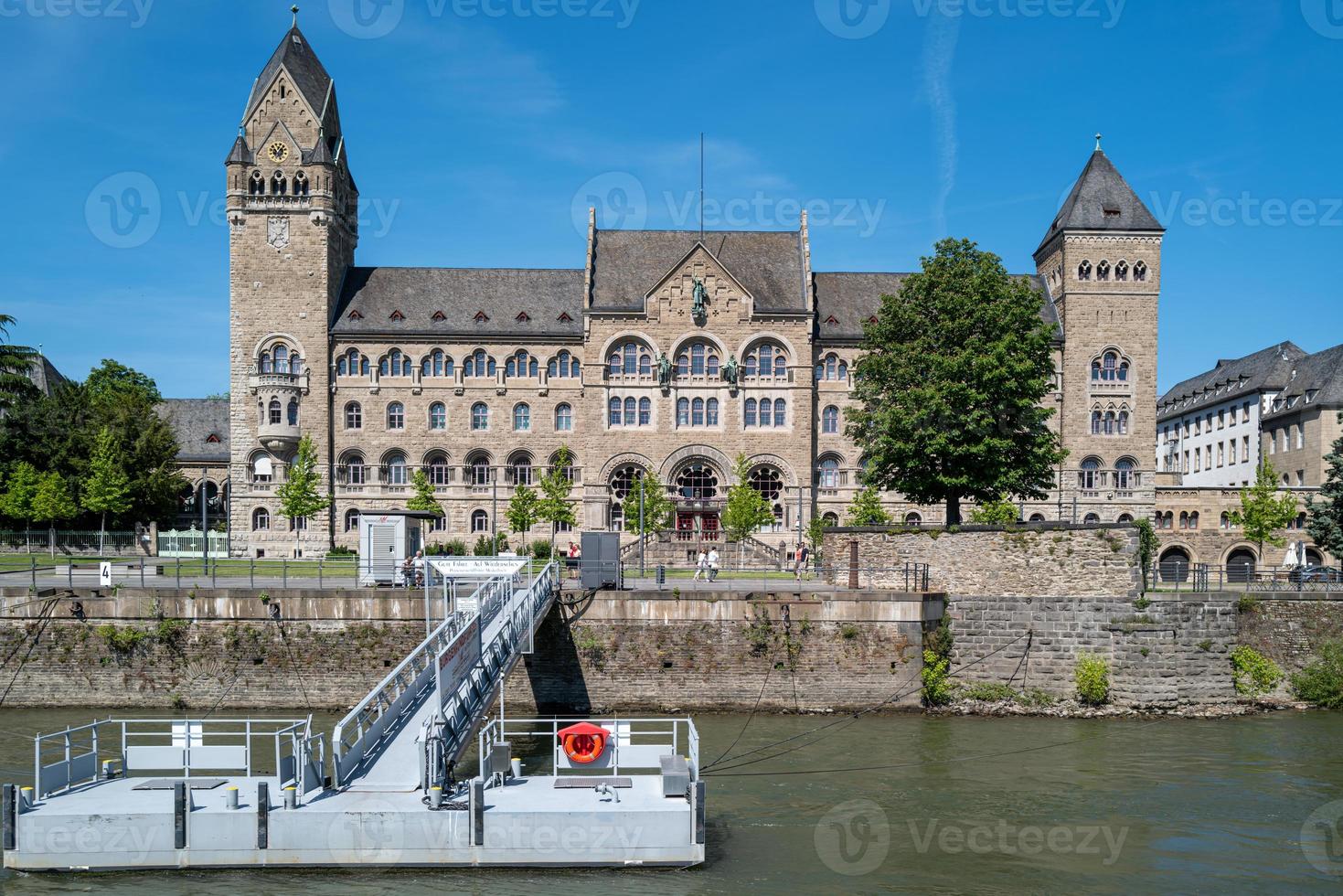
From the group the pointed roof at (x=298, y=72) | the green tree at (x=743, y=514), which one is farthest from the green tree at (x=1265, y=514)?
the pointed roof at (x=298, y=72)

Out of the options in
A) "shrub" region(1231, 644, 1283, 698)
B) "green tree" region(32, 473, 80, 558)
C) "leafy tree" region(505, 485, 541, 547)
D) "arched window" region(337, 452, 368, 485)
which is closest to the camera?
"shrub" region(1231, 644, 1283, 698)

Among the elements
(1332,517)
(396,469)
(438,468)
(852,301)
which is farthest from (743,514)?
(1332,517)

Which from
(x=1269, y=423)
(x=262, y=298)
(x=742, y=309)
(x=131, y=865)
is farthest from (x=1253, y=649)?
(x=262, y=298)

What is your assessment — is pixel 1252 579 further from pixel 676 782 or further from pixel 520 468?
pixel 520 468

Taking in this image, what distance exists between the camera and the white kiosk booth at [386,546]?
1261 inches

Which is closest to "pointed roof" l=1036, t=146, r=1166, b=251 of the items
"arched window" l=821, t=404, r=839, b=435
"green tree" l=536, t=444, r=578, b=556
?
"arched window" l=821, t=404, r=839, b=435

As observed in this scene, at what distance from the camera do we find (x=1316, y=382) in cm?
6334

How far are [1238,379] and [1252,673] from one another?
1925 inches

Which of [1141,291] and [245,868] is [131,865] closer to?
[245,868]

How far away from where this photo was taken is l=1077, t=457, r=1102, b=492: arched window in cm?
5881

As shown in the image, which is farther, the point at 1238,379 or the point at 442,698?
the point at 1238,379

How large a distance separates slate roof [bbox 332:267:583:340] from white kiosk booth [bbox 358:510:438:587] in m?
25.3

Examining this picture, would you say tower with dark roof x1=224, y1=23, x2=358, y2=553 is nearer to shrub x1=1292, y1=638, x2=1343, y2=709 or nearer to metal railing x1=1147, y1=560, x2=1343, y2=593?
metal railing x1=1147, y1=560, x2=1343, y2=593

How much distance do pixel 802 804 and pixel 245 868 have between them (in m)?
9.31
